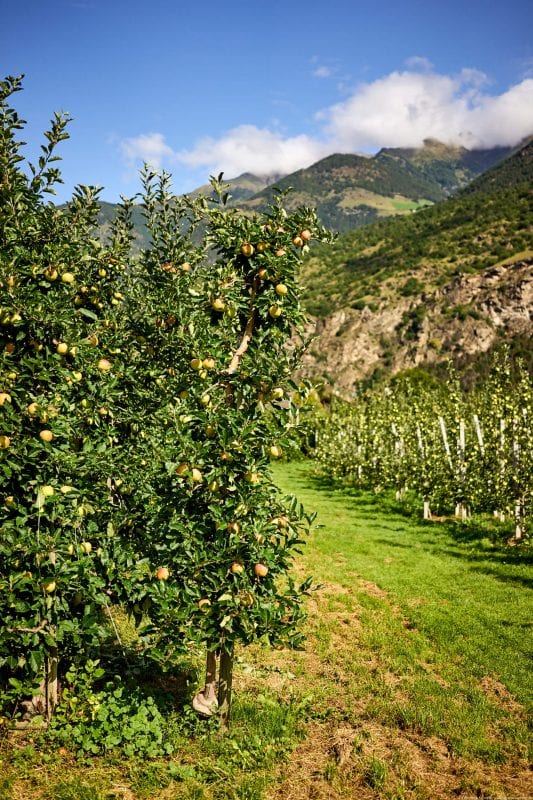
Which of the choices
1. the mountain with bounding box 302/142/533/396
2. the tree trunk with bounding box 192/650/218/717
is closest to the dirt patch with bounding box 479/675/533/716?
the tree trunk with bounding box 192/650/218/717

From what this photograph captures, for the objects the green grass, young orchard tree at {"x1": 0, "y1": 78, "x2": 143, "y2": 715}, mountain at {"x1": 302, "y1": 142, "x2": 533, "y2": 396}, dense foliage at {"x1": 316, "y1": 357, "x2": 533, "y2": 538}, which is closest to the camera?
young orchard tree at {"x1": 0, "y1": 78, "x2": 143, "y2": 715}

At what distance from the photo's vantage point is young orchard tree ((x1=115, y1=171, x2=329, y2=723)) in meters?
4.21

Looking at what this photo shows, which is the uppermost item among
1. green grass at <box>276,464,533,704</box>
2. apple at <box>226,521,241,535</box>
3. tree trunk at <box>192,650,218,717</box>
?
apple at <box>226,521,241,535</box>

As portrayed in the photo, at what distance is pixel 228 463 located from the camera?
4.31 metres

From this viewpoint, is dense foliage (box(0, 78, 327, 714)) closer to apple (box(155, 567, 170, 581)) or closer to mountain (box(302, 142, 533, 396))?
apple (box(155, 567, 170, 581))

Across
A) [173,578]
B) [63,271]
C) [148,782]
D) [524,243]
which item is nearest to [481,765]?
[148,782]

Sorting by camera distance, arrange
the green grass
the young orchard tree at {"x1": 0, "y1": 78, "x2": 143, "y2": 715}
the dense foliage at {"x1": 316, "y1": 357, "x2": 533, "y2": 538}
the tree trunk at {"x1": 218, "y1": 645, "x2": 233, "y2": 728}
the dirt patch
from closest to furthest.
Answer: the young orchard tree at {"x1": 0, "y1": 78, "x2": 143, "y2": 715}
the tree trunk at {"x1": 218, "y1": 645, "x2": 233, "y2": 728}
the dirt patch
the green grass
the dense foliage at {"x1": 316, "y1": 357, "x2": 533, "y2": 538}

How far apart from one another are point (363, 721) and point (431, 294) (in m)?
99.2

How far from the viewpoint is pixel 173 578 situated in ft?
14.6

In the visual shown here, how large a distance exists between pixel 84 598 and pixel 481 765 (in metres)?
4.08

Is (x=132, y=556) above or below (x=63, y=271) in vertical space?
below

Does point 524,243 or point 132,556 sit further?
point 524,243

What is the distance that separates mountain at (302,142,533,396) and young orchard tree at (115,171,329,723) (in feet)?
234

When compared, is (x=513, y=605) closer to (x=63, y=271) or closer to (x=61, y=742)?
(x=61, y=742)
